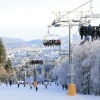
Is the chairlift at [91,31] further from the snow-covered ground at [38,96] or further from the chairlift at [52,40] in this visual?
the chairlift at [52,40]

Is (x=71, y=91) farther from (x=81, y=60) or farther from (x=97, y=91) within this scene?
(x=81, y=60)

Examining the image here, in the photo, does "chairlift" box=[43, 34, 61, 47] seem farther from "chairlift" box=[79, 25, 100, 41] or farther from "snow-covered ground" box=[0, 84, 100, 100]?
"chairlift" box=[79, 25, 100, 41]

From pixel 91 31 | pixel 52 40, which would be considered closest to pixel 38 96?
pixel 52 40

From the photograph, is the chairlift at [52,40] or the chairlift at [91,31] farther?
the chairlift at [52,40]

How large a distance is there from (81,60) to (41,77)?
4493 inches

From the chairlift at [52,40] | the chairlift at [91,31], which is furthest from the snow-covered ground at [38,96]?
the chairlift at [91,31]

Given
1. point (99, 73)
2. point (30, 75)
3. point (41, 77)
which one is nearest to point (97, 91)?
point (99, 73)

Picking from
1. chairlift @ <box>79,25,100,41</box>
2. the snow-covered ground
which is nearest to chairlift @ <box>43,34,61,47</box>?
the snow-covered ground

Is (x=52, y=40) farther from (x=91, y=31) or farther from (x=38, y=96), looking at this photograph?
(x=91, y=31)

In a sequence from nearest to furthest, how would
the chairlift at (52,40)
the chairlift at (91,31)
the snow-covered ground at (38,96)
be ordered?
the chairlift at (91,31)
the snow-covered ground at (38,96)
the chairlift at (52,40)

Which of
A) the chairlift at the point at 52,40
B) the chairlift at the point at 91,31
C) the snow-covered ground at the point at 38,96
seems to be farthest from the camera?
the chairlift at the point at 52,40

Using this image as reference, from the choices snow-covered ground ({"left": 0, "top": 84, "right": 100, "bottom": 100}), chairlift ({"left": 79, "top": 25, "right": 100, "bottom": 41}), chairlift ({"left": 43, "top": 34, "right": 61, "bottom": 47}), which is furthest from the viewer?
chairlift ({"left": 43, "top": 34, "right": 61, "bottom": 47})

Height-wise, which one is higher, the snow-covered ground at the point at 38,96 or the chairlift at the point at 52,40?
the chairlift at the point at 52,40

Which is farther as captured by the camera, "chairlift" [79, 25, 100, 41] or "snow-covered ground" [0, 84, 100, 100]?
"snow-covered ground" [0, 84, 100, 100]
